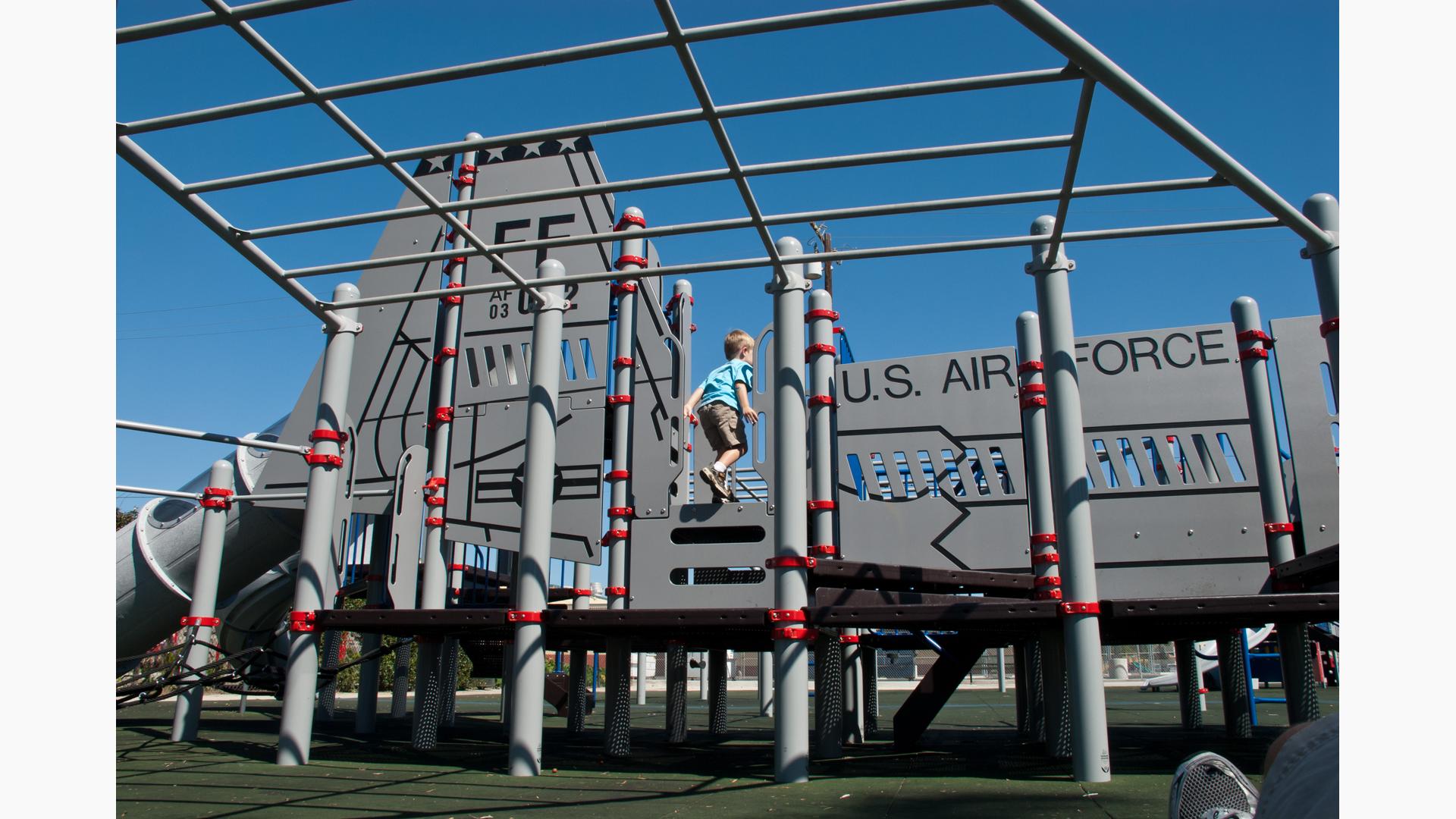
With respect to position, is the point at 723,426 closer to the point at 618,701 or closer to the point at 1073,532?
the point at 618,701

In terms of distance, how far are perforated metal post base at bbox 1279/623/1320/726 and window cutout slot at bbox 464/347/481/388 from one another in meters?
7.49

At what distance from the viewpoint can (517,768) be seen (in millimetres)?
5832

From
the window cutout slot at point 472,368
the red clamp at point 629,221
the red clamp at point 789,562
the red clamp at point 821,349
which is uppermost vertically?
the red clamp at point 629,221

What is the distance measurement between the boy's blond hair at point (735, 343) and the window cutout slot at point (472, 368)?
322cm

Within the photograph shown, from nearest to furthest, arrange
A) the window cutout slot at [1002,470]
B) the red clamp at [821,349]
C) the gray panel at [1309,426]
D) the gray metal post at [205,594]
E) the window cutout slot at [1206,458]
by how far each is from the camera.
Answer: the gray panel at [1309,426] → the red clamp at [821,349] → the window cutout slot at [1206,458] → the gray metal post at [205,594] → the window cutout slot at [1002,470]

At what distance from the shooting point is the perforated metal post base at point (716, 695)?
9.84m

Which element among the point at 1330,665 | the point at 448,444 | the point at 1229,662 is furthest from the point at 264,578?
the point at 1330,665

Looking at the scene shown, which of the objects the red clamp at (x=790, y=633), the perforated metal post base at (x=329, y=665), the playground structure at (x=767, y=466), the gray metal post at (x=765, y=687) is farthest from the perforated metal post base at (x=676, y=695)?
the gray metal post at (x=765, y=687)

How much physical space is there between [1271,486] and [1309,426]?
2.68ft

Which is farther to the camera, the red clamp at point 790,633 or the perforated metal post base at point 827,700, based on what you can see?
the perforated metal post base at point 827,700

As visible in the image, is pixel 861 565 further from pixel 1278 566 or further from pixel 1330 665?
pixel 1330 665

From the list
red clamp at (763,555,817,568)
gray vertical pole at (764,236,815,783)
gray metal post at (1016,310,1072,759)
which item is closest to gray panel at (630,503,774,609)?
gray vertical pole at (764,236,815,783)

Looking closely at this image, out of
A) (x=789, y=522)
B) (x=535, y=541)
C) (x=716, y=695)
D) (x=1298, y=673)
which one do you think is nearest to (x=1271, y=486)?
(x=1298, y=673)

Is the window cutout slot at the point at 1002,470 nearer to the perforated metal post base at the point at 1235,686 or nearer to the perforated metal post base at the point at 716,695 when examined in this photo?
the perforated metal post base at the point at 1235,686
